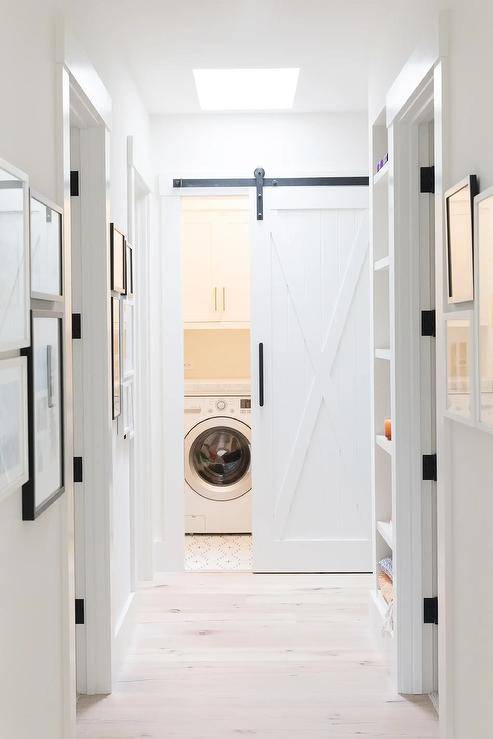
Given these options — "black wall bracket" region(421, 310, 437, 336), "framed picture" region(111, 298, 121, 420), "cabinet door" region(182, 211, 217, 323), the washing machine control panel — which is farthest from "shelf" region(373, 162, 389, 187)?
the washing machine control panel

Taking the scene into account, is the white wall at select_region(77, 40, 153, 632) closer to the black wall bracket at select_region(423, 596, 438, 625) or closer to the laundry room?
the laundry room

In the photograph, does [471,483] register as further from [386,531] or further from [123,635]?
[123,635]

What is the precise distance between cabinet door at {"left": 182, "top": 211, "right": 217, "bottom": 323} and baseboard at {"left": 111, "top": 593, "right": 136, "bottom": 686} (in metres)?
2.30

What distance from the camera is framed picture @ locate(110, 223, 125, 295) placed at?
3161 mm

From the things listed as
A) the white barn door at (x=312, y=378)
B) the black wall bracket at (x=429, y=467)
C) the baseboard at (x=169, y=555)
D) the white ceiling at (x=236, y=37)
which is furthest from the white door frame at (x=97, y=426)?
the white barn door at (x=312, y=378)

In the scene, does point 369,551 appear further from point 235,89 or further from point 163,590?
point 235,89

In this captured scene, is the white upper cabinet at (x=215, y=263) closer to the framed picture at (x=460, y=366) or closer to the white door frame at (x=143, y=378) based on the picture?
the white door frame at (x=143, y=378)

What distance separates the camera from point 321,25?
336 cm

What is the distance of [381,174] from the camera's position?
346cm

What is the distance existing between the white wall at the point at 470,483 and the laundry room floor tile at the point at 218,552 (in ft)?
8.95

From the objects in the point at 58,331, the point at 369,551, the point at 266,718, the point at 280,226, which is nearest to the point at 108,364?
the point at 58,331

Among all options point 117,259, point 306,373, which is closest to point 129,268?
point 117,259

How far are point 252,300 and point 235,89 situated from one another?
114cm

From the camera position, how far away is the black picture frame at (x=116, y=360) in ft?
10.4
